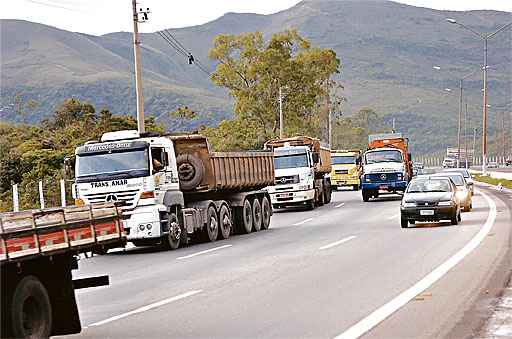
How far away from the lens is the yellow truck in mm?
61009

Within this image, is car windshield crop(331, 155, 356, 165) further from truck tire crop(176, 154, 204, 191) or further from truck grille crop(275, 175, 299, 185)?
truck tire crop(176, 154, 204, 191)

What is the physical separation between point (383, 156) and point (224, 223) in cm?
2045

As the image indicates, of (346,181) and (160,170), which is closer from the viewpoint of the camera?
(160,170)

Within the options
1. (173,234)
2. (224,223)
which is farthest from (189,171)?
(173,234)

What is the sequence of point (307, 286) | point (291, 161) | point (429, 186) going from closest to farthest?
point (307, 286)
point (429, 186)
point (291, 161)

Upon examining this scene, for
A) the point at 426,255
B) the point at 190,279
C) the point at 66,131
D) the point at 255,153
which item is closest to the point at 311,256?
the point at 426,255

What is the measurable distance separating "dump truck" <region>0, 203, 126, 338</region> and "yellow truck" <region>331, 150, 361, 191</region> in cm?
4999

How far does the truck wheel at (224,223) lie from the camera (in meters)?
26.9

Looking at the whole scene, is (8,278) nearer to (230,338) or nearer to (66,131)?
(230,338)

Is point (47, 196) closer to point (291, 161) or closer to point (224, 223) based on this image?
point (291, 161)

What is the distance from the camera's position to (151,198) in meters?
22.5

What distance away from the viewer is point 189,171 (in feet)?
84.3

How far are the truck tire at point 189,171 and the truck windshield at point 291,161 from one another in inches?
584

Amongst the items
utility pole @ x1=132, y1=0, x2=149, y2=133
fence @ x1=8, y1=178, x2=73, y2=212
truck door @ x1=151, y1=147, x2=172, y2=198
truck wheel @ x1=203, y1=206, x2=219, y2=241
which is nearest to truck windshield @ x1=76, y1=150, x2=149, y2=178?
truck door @ x1=151, y1=147, x2=172, y2=198
